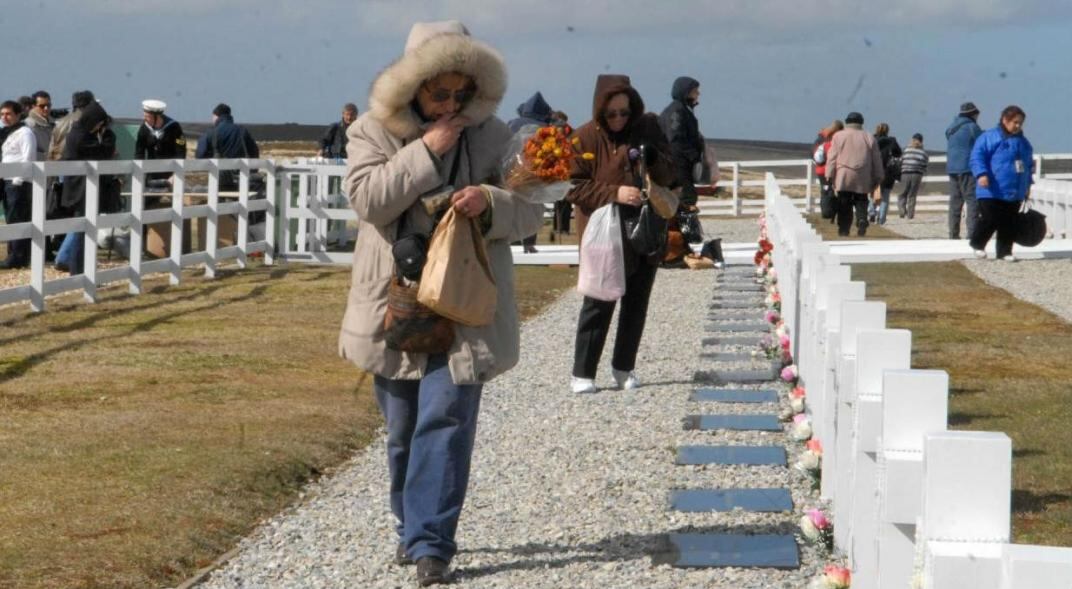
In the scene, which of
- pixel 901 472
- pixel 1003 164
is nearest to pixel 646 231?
pixel 901 472

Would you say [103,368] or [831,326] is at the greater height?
[831,326]

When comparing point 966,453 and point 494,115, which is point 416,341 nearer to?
point 494,115

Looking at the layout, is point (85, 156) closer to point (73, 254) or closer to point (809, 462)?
point (73, 254)

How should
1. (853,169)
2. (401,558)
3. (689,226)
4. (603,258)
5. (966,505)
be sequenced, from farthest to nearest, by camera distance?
(853,169) < (689,226) < (603,258) < (401,558) < (966,505)

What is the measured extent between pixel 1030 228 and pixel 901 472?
18.1m

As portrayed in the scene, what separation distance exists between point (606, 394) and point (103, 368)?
3285 mm

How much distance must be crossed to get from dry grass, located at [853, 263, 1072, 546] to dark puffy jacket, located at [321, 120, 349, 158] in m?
10.3

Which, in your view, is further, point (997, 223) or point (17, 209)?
point (997, 223)

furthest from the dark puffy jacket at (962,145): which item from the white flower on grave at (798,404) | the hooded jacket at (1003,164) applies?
the white flower on grave at (798,404)

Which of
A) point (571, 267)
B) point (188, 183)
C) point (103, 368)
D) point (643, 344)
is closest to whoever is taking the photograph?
point (103, 368)

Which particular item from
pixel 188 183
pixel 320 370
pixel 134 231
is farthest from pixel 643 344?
pixel 188 183

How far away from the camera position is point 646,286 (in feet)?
34.9

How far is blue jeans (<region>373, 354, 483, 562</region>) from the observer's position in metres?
6.03

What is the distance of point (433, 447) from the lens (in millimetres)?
6043
